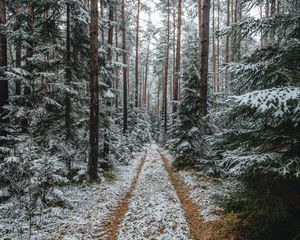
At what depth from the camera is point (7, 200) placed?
812 cm

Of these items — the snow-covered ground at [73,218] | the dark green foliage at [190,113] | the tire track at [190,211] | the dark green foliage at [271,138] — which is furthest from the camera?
the dark green foliage at [190,113]

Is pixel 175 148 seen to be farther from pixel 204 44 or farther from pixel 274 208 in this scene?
pixel 274 208

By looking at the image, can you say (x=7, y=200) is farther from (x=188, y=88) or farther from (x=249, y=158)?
(x=188, y=88)

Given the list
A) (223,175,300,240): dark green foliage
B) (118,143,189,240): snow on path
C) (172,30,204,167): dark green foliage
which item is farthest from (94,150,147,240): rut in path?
(172,30,204,167): dark green foliage

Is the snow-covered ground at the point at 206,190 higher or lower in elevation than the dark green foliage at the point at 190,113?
lower

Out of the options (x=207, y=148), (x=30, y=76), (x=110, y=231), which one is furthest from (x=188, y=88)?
(x=110, y=231)

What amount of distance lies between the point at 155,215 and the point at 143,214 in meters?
0.41

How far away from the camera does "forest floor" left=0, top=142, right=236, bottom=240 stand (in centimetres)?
617

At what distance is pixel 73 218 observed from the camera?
7023 millimetres

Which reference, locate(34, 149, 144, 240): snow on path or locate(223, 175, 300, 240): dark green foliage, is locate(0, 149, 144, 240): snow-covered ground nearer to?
locate(34, 149, 144, 240): snow on path

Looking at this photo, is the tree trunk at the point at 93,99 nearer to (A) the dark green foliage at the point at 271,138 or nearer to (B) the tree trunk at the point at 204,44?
(B) the tree trunk at the point at 204,44

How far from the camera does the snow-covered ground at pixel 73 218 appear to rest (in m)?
6.07

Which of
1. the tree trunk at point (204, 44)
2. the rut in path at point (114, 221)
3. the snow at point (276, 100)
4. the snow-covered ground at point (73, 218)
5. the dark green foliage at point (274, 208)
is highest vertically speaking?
the tree trunk at point (204, 44)

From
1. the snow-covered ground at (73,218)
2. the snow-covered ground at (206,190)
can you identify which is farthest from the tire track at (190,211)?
the snow-covered ground at (73,218)
